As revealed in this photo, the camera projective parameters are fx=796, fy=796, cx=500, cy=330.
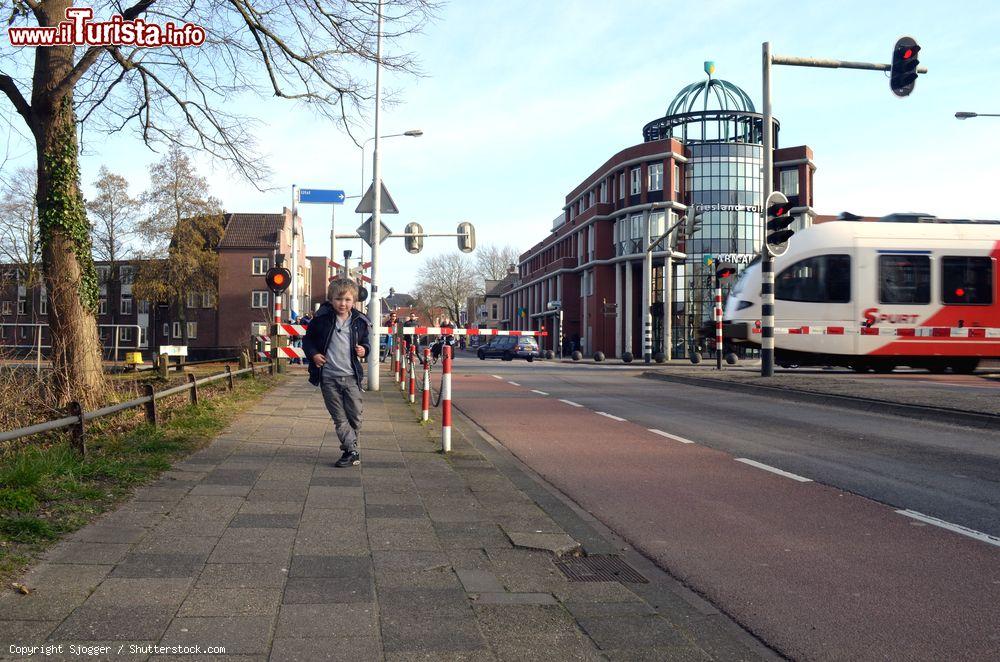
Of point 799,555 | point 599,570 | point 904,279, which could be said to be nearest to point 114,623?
point 599,570

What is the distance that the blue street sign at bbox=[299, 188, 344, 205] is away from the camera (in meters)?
23.1

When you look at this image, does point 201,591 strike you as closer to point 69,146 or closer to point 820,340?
point 69,146

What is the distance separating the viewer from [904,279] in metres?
21.1

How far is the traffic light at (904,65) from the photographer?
45.3 feet

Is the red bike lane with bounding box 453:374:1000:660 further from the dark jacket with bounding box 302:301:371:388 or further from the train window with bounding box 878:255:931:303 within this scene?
the train window with bounding box 878:255:931:303

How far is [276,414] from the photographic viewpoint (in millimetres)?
10984

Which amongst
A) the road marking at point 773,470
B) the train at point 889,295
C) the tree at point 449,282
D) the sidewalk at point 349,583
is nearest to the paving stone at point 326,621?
the sidewalk at point 349,583

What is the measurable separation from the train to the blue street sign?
39.7 feet

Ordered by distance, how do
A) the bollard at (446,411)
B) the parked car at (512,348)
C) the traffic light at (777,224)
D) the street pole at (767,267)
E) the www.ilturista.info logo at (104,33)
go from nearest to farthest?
the bollard at (446,411)
the www.ilturista.info logo at (104,33)
the traffic light at (777,224)
the street pole at (767,267)
the parked car at (512,348)

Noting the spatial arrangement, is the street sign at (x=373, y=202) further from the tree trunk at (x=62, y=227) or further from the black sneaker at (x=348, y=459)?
the black sneaker at (x=348, y=459)

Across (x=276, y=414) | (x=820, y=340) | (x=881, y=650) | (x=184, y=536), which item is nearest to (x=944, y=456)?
(x=881, y=650)

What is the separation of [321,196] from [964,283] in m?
17.9

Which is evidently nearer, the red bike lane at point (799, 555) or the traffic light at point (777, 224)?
the red bike lane at point (799, 555)

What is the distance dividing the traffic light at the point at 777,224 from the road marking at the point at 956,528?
41.8ft
